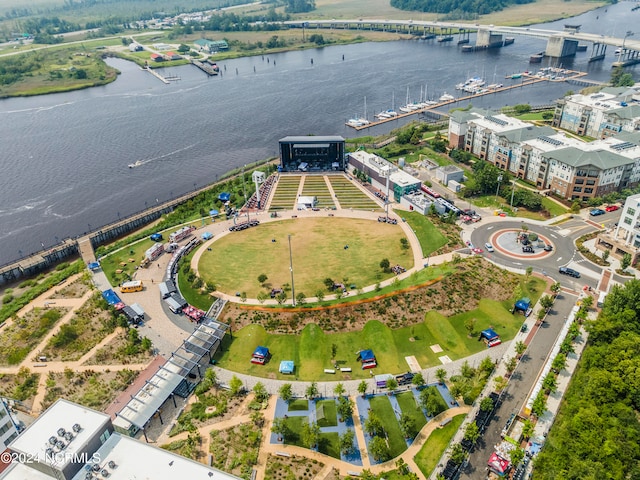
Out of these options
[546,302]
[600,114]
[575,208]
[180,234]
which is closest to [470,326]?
[546,302]

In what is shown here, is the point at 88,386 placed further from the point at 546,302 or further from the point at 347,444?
the point at 546,302

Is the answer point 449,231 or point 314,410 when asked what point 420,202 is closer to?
point 449,231

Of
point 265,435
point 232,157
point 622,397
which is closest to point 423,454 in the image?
point 265,435

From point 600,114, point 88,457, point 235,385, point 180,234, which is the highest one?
point 88,457

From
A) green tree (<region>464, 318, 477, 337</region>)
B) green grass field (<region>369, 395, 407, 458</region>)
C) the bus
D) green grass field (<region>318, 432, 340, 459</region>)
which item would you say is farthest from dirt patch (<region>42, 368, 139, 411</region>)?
green tree (<region>464, 318, 477, 337</region>)

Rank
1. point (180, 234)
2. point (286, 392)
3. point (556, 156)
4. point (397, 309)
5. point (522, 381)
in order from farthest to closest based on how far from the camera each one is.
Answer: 1. point (556, 156)
2. point (180, 234)
3. point (397, 309)
4. point (522, 381)
5. point (286, 392)

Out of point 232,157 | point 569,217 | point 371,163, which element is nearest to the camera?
point 569,217
